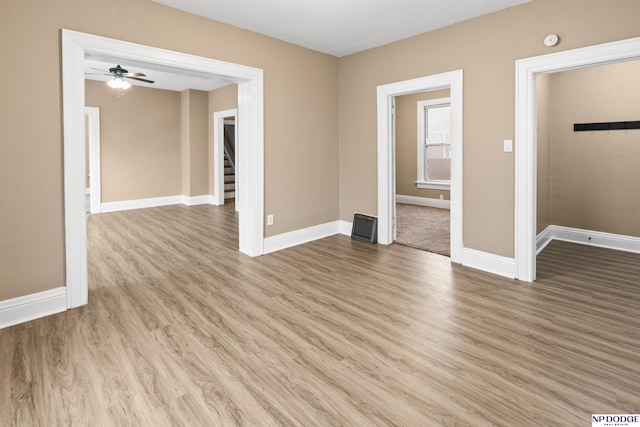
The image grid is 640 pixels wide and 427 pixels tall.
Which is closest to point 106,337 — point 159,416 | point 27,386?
point 27,386

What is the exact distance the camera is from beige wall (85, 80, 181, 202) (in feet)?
23.7

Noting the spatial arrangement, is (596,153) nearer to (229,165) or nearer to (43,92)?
(43,92)

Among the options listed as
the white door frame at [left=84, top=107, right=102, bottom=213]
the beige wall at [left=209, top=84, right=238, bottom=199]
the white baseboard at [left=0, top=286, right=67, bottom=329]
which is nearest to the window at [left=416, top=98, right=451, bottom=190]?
the beige wall at [left=209, top=84, right=238, bottom=199]

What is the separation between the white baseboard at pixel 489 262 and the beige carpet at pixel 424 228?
44 cm

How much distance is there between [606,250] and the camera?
14.5 feet

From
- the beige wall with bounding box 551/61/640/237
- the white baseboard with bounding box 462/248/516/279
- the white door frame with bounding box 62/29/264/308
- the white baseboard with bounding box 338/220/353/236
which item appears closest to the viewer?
the white door frame with bounding box 62/29/264/308

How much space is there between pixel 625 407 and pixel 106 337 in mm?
3004

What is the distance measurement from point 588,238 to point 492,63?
2778 mm

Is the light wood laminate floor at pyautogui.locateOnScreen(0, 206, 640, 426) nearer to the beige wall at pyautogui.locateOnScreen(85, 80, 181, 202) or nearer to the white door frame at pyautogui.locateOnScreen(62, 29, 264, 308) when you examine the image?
the white door frame at pyautogui.locateOnScreen(62, 29, 264, 308)

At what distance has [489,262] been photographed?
3768 mm

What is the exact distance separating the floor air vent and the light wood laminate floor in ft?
3.13

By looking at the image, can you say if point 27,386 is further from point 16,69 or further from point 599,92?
point 599,92

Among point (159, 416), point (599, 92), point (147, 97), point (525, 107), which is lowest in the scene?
point (159, 416)

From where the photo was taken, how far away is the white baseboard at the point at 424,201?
784 cm
